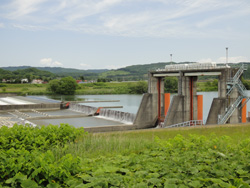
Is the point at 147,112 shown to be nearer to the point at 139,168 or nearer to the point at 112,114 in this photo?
the point at 112,114

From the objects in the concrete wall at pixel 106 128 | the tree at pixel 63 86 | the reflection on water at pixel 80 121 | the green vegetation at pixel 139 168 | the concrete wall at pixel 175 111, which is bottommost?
the reflection on water at pixel 80 121

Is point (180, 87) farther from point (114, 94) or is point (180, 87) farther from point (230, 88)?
point (114, 94)

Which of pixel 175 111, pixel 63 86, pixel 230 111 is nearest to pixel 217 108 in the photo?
pixel 230 111

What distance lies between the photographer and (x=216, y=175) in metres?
5.15

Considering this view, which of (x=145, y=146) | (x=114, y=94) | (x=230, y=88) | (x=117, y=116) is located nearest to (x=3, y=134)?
(x=145, y=146)

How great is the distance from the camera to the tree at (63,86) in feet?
304

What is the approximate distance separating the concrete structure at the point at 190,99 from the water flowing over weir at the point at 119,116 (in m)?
1.72

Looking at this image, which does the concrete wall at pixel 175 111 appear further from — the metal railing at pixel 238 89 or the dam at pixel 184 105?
the metal railing at pixel 238 89

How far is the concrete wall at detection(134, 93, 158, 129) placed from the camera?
100 feet

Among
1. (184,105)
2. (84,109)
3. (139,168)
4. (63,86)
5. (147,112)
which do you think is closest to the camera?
(139,168)

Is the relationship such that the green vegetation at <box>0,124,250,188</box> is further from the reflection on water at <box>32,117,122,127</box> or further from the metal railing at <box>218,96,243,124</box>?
the reflection on water at <box>32,117,122,127</box>

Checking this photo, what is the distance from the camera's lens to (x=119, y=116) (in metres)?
33.9

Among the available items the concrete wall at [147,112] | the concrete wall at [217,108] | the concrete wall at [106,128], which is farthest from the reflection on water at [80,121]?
the concrete wall at [217,108]

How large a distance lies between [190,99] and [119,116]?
30.9ft
